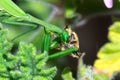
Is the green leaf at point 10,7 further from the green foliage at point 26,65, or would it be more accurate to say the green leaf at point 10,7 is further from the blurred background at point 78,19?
the blurred background at point 78,19

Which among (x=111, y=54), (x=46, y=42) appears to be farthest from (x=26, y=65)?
(x=111, y=54)

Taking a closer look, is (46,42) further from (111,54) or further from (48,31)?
(111,54)

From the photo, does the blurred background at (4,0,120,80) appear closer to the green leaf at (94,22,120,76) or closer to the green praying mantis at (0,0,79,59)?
the green leaf at (94,22,120,76)

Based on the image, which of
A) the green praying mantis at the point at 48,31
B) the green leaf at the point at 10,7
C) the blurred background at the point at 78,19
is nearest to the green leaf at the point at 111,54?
the blurred background at the point at 78,19

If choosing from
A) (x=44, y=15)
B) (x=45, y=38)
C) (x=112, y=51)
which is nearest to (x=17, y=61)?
(x=45, y=38)

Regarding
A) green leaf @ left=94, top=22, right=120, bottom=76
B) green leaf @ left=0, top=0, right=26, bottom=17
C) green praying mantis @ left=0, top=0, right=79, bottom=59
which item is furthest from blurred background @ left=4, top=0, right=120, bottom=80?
green leaf @ left=0, top=0, right=26, bottom=17

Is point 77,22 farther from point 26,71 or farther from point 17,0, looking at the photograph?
point 26,71
